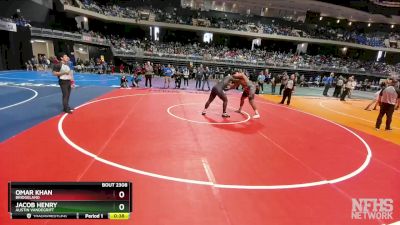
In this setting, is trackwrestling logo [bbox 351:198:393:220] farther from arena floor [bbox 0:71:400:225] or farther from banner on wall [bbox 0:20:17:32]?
banner on wall [bbox 0:20:17:32]

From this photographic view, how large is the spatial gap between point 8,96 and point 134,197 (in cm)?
1010

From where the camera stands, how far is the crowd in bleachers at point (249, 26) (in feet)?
114

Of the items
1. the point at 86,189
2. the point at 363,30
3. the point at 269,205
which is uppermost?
the point at 363,30

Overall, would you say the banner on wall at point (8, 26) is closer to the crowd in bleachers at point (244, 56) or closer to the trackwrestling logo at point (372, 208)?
the crowd in bleachers at point (244, 56)

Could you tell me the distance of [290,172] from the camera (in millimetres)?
4984

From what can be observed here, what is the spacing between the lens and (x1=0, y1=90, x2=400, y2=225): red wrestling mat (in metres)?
3.63

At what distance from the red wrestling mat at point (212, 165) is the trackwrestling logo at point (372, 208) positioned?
0.27 feet

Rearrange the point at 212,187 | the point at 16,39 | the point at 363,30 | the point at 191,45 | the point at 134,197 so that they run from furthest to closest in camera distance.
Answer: the point at 363,30, the point at 191,45, the point at 16,39, the point at 212,187, the point at 134,197

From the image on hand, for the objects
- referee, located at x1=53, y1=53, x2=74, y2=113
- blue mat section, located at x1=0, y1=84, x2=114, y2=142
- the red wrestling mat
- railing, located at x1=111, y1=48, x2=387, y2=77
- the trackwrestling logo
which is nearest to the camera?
the red wrestling mat

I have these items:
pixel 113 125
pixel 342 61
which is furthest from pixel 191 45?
pixel 113 125

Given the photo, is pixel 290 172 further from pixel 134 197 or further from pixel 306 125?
pixel 306 125
